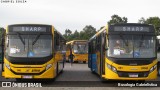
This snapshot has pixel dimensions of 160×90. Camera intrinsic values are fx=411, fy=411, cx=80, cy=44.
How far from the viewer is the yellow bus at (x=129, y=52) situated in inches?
726

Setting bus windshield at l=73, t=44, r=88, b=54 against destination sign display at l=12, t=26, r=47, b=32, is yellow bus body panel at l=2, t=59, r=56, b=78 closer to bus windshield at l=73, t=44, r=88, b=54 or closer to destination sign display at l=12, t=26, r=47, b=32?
destination sign display at l=12, t=26, r=47, b=32

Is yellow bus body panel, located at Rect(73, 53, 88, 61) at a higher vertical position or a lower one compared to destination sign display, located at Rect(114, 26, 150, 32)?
lower

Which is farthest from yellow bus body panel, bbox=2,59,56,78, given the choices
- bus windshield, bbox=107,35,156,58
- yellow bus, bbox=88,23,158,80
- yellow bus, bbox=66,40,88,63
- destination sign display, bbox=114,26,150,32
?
yellow bus, bbox=66,40,88,63

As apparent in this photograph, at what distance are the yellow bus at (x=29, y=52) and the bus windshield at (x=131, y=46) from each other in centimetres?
294

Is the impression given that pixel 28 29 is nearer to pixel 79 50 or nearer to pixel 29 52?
Answer: pixel 29 52

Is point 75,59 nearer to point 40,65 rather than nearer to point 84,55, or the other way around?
point 84,55

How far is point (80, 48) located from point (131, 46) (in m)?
31.8

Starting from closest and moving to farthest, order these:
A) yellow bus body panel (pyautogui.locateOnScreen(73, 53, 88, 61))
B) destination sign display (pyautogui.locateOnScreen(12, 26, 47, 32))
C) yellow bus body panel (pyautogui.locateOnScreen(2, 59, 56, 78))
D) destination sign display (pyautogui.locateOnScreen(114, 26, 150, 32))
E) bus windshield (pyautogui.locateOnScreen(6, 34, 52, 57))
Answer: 1. yellow bus body panel (pyautogui.locateOnScreen(2, 59, 56, 78))
2. destination sign display (pyautogui.locateOnScreen(114, 26, 150, 32))
3. bus windshield (pyautogui.locateOnScreen(6, 34, 52, 57))
4. destination sign display (pyautogui.locateOnScreen(12, 26, 47, 32))
5. yellow bus body panel (pyautogui.locateOnScreen(73, 53, 88, 61))

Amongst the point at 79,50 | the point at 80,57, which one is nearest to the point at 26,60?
the point at 79,50

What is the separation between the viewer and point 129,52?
18.7 m

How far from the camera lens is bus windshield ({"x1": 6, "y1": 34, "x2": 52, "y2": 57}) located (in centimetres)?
1927

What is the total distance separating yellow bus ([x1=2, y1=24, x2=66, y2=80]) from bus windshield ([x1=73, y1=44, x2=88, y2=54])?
30524 mm

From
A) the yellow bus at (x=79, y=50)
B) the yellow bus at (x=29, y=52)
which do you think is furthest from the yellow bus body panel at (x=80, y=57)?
the yellow bus at (x=29, y=52)

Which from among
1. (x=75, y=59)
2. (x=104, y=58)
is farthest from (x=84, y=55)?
(x=104, y=58)
